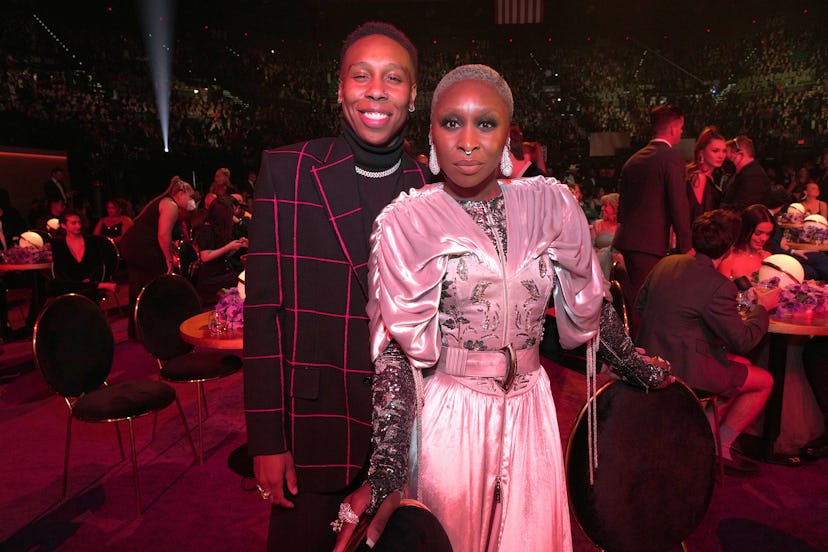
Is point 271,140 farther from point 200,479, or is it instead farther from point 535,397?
point 535,397

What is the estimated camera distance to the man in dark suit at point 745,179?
5355 millimetres

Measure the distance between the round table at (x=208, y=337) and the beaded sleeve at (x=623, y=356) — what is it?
2026 millimetres

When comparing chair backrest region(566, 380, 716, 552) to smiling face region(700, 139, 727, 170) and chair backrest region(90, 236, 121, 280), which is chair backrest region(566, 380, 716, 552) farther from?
chair backrest region(90, 236, 121, 280)

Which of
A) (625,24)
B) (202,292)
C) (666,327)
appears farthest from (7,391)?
(625,24)

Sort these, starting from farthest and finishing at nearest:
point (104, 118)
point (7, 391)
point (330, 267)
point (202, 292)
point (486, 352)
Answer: point (104, 118) → point (202, 292) → point (7, 391) → point (330, 267) → point (486, 352)

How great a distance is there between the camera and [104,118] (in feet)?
44.5

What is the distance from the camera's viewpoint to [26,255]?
21.3 ft

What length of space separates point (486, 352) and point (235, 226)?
652cm

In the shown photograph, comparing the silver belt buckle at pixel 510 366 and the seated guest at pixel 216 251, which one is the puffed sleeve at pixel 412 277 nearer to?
the silver belt buckle at pixel 510 366

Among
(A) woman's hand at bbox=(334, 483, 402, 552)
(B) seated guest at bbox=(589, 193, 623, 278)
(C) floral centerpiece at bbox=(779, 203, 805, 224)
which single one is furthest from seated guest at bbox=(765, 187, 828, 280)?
(A) woman's hand at bbox=(334, 483, 402, 552)

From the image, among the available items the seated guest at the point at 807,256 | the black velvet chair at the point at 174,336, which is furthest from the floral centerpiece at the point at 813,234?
the black velvet chair at the point at 174,336

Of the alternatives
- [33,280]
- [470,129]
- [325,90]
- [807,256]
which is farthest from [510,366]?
[325,90]

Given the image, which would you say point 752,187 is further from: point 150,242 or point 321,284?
point 150,242

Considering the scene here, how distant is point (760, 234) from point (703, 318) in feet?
4.77
